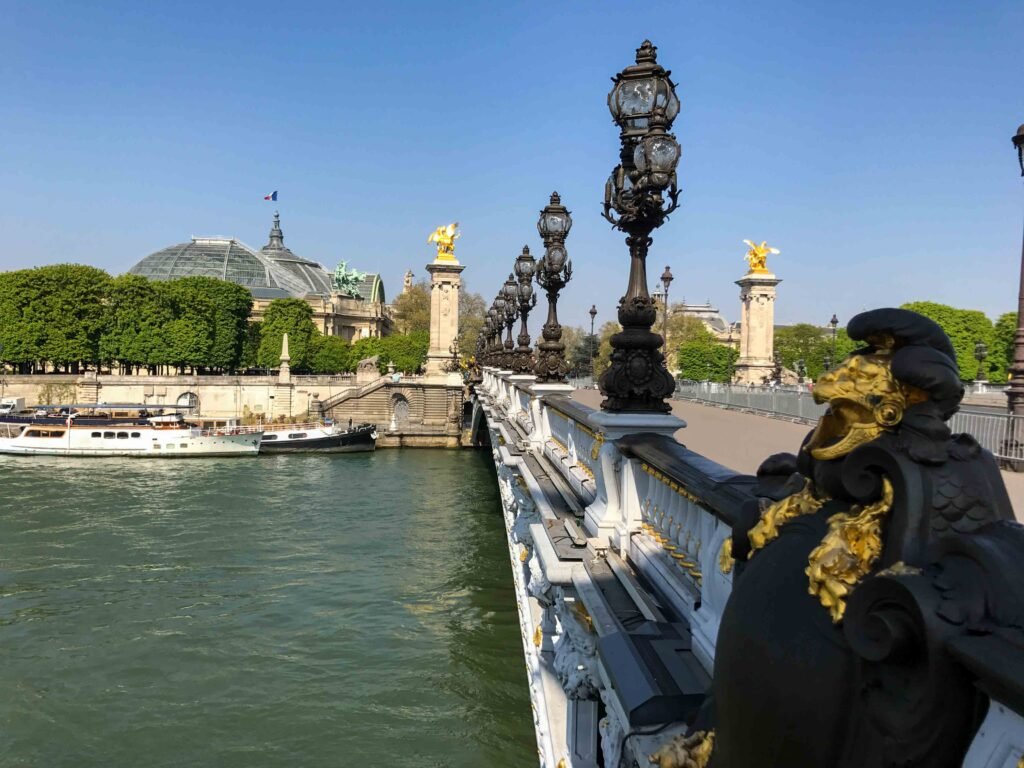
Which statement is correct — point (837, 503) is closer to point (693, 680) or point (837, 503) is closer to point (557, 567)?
point (693, 680)

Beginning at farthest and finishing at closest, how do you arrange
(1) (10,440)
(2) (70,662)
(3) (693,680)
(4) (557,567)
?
(1) (10,440), (2) (70,662), (4) (557,567), (3) (693,680)

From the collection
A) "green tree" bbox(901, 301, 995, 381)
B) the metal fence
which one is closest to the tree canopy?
"green tree" bbox(901, 301, 995, 381)

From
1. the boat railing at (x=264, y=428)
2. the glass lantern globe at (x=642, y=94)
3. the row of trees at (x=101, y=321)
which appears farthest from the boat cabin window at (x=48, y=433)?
the glass lantern globe at (x=642, y=94)

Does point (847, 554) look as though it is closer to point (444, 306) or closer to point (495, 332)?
point (495, 332)

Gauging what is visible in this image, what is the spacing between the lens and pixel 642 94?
6.78m

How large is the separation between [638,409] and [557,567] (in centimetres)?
128

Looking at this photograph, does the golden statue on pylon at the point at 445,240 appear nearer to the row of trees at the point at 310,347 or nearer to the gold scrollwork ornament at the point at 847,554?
the row of trees at the point at 310,347

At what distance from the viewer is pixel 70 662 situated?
14984 millimetres

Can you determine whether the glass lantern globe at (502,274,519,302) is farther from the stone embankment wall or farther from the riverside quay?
the stone embankment wall

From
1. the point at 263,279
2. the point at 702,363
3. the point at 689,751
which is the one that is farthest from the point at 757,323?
the point at 263,279

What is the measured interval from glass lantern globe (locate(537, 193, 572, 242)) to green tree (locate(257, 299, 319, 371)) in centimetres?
6606

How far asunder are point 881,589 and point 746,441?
43.8 feet

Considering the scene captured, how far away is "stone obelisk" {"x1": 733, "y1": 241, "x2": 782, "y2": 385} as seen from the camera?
5262 centimetres

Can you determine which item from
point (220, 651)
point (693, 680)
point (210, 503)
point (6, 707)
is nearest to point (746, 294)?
point (210, 503)
